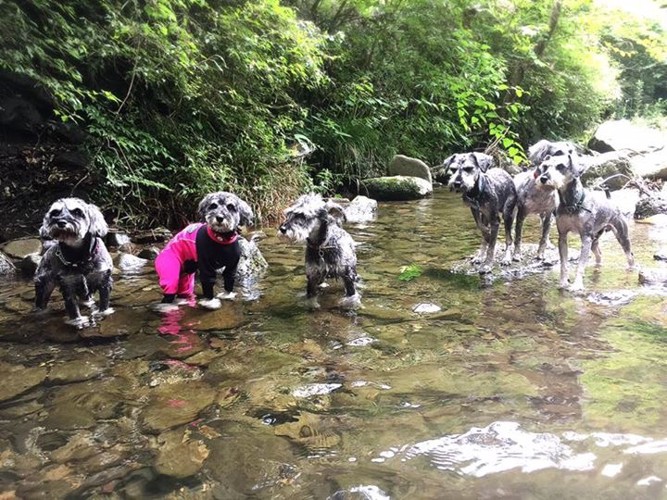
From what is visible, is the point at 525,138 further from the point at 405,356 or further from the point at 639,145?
the point at 405,356

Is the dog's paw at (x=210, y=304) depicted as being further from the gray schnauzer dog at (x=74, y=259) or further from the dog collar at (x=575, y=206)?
the dog collar at (x=575, y=206)

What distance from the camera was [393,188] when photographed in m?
15.3

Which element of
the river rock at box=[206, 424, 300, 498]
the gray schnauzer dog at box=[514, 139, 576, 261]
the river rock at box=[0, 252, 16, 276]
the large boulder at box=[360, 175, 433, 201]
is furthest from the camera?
the large boulder at box=[360, 175, 433, 201]

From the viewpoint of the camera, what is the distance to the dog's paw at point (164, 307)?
5.86 m

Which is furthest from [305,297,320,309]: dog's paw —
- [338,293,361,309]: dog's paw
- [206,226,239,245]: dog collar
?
[206,226,239,245]: dog collar

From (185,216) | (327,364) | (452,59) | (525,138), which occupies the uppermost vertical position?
(452,59)

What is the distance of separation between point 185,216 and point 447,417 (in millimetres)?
7760

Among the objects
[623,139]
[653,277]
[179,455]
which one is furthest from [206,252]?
[623,139]

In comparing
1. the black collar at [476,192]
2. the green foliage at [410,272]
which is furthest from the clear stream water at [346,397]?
the black collar at [476,192]

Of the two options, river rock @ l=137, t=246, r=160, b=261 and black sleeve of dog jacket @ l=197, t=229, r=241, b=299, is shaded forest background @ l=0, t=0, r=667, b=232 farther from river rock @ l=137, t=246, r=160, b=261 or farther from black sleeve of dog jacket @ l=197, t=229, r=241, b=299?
black sleeve of dog jacket @ l=197, t=229, r=241, b=299

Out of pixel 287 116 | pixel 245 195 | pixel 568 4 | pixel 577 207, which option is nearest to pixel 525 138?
pixel 568 4

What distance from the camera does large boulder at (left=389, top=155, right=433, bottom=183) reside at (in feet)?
55.4

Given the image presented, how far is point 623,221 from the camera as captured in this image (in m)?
6.98

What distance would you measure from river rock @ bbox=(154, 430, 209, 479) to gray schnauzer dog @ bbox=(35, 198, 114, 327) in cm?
268
